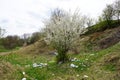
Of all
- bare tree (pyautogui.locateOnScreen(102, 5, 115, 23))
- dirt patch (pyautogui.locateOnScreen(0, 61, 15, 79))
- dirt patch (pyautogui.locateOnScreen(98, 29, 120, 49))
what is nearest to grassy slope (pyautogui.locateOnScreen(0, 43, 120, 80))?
dirt patch (pyautogui.locateOnScreen(0, 61, 15, 79))

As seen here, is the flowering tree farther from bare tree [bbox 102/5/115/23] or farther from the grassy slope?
bare tree [bbox 102/5/115/23]

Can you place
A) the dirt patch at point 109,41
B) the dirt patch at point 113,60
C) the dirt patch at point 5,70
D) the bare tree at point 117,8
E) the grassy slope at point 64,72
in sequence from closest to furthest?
the dirt patch at point 5,70
the grassy slope at point 64,72
the dirt patch at point 113,60
the dirt patch at point 109,41
the bare tree at point 117,8

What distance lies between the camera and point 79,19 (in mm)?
24172

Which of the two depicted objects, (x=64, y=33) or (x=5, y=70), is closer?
(x=5, y=70)

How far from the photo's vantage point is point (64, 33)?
22766mm

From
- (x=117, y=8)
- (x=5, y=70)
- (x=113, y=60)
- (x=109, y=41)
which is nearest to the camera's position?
(x=5, y=70)

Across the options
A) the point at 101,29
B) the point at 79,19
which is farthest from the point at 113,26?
the point at 79,19

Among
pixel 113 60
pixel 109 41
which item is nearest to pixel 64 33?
pixel 113 60

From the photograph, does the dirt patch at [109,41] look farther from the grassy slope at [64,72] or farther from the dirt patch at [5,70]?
the dirt patch at [5,70]

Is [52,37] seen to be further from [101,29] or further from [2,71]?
[101,29]

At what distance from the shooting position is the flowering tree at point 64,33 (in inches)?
888

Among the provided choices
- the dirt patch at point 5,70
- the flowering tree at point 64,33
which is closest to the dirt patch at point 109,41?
the flowering tree at point 64,33

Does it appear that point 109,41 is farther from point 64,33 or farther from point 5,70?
point 5,70

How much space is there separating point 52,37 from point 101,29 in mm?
25886
